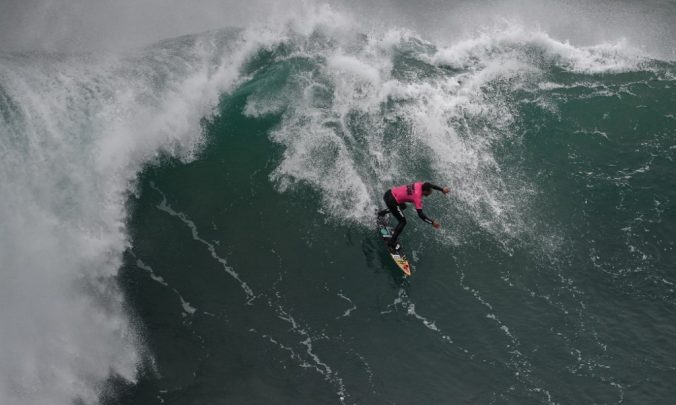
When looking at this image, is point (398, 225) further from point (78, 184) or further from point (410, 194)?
point (78, 184)

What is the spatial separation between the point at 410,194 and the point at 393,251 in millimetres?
1826

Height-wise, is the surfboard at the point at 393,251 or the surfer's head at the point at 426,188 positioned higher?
the surfer's head at the point at 426,188

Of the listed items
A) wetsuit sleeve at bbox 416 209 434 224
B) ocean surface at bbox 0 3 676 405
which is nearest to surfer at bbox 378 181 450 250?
wetsuit sleeve at bbox 416 209 434 224

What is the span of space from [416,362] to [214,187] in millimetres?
8867

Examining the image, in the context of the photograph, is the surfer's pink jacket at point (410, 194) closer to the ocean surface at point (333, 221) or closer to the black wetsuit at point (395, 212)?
the black wetsuit at point (395, 212)

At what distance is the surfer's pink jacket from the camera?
17719 millimetres

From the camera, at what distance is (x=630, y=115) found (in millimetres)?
22250

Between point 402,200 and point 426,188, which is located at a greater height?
point 426,188

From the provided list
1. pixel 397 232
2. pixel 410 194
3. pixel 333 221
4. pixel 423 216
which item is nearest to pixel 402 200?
pixel 410 194

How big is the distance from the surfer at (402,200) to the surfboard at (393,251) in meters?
0.16

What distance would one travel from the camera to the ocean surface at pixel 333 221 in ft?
50.1

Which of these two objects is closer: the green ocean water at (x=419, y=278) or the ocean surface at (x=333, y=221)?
the green ocean water at (x=419, y=278)

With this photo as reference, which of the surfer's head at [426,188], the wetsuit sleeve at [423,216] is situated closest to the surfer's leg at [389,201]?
the wetsuit sleeve at [423,216]

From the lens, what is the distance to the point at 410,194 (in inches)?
701
